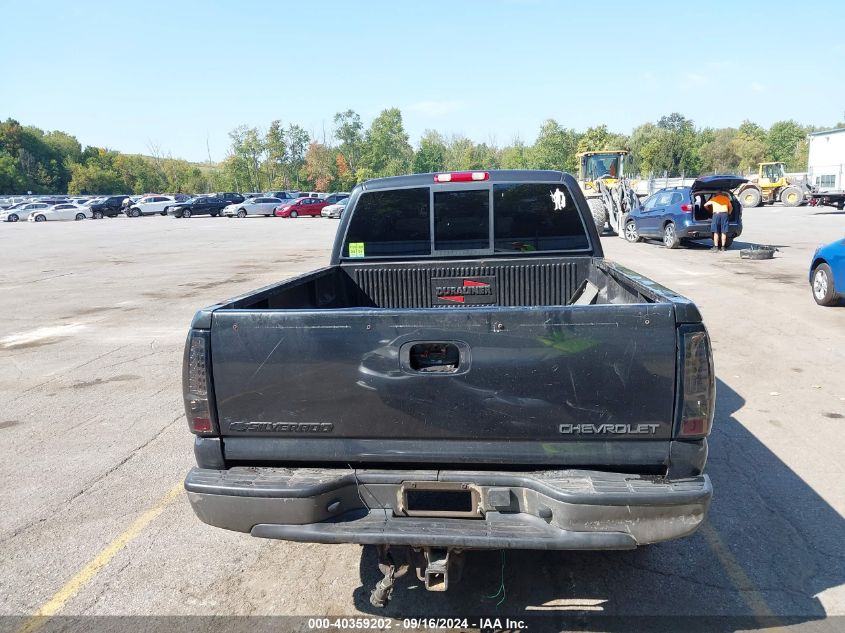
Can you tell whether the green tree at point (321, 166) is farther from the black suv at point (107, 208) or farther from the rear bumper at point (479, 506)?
the rear bumper at point (479, 506)

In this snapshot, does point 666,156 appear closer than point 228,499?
No

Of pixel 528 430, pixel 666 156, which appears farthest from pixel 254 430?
pixel 666 156

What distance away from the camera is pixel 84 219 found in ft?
187

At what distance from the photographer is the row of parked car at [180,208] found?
174 feet

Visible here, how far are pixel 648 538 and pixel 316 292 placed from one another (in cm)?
281

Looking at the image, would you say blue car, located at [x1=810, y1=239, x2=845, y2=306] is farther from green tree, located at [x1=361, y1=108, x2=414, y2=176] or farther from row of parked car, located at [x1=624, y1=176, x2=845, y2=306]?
green tree, located at [x1=361, y1=108, x2=414, y2=176]

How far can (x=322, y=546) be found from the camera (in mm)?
3896

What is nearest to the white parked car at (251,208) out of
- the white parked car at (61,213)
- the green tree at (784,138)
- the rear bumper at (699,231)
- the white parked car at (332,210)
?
the white parked car at (332,210)

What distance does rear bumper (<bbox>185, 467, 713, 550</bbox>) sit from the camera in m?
2.65

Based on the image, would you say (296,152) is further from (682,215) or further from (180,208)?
(682,215)

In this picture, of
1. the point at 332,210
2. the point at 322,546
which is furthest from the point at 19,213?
the point at 322,546

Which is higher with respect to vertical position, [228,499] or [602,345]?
[602,345]

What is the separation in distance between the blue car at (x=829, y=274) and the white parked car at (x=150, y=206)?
58218mm

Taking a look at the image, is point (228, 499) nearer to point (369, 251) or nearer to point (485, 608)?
point (485, 608)
